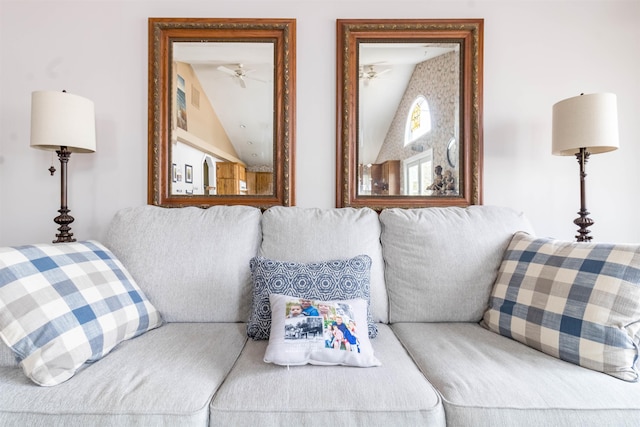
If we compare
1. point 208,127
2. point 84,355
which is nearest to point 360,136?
point 208,127

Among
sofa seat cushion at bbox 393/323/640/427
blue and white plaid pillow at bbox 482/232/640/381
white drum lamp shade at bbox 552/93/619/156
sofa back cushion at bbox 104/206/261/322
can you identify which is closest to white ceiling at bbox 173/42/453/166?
sofa back cushion at bbox 104/206/261/322

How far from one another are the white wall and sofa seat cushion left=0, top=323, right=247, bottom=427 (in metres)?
1.05

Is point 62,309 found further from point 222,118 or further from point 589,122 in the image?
point 589,122

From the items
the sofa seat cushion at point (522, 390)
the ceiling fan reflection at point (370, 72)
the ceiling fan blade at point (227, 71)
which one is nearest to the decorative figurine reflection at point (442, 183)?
the ceiling fan reflection at point (370, 72)

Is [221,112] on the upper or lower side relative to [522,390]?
upper

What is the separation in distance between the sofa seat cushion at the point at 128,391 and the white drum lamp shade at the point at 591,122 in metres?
1.77

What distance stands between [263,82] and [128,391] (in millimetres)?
1576

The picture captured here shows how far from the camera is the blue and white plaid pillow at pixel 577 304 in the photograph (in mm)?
984

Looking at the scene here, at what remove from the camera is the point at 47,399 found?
86 centimetres

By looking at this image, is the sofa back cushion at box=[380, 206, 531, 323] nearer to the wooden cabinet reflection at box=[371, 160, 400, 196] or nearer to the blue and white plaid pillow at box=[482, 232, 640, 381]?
the blue and white plaid pillow at box=[482, 232, 640, 381]

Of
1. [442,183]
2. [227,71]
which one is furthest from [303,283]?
[227,71]

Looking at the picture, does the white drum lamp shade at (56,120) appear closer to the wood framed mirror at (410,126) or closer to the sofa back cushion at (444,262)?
the wood framed mirror at (410,126)

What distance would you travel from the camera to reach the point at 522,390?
0.88 m

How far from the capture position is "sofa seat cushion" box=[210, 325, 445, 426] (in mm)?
835
